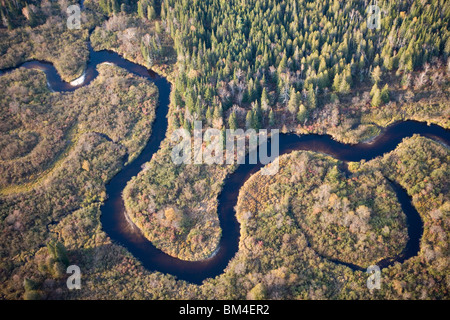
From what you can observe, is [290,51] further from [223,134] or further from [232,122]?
[223,134]

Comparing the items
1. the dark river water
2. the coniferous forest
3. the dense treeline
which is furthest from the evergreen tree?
the dark river water

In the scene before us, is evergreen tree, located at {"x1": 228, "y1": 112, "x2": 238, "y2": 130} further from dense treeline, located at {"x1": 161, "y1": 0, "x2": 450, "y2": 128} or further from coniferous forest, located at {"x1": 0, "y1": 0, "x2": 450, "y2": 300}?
dense treeline, located at {"x1": 161, "y1": 0, "x2": 450, "y2": 128}

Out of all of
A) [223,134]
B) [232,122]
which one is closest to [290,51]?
[232,122]

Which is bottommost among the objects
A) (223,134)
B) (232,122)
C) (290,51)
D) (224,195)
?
(224,195)

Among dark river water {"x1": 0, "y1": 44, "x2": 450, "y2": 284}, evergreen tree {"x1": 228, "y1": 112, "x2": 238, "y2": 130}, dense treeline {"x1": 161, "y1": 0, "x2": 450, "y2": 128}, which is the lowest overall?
dark river water {"x1": 0, "y1": 44, "x2": 450, "y2": 284}

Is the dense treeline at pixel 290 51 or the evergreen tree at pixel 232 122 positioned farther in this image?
the dense treeline at pixel 290 51

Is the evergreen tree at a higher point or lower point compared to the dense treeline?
lower

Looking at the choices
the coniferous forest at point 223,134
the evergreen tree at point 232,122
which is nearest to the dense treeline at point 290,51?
the coniferous forest at point 223,134

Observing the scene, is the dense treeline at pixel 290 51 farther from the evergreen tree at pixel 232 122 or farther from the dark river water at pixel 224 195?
the dark river water at pixel 224 195
